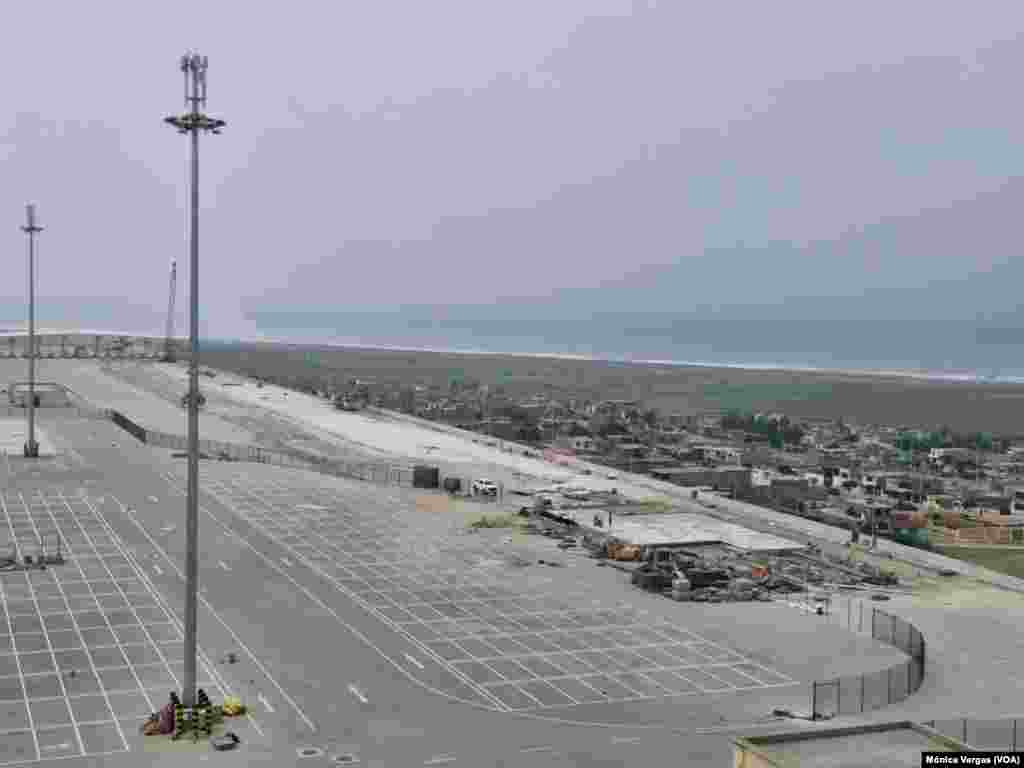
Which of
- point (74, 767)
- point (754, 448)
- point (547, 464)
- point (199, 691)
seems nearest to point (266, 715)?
point (199, 691)

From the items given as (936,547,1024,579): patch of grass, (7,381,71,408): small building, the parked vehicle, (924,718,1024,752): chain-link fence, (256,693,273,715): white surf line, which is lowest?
(936,547,1024,579): patch of grass

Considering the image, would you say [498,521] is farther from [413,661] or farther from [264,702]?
[264,702]

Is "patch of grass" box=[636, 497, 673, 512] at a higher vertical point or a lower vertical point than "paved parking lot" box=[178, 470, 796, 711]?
higher

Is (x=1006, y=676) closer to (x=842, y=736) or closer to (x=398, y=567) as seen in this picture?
(x=842, y=736)

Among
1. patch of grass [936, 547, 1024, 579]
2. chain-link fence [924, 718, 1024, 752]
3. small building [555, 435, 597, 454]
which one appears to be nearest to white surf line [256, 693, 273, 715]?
chain-link fence [924, 718, 1024, 752]

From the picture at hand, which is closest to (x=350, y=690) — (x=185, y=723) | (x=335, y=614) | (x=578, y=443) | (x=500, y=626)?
(x=185, y=723)

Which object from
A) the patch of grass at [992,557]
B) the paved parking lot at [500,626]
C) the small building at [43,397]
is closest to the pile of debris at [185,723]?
the paved parking lot at [500,626]

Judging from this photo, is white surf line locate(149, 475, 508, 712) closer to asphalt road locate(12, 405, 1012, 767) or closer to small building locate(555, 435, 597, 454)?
asphalt road locate(12, 405, 1012, 767)
